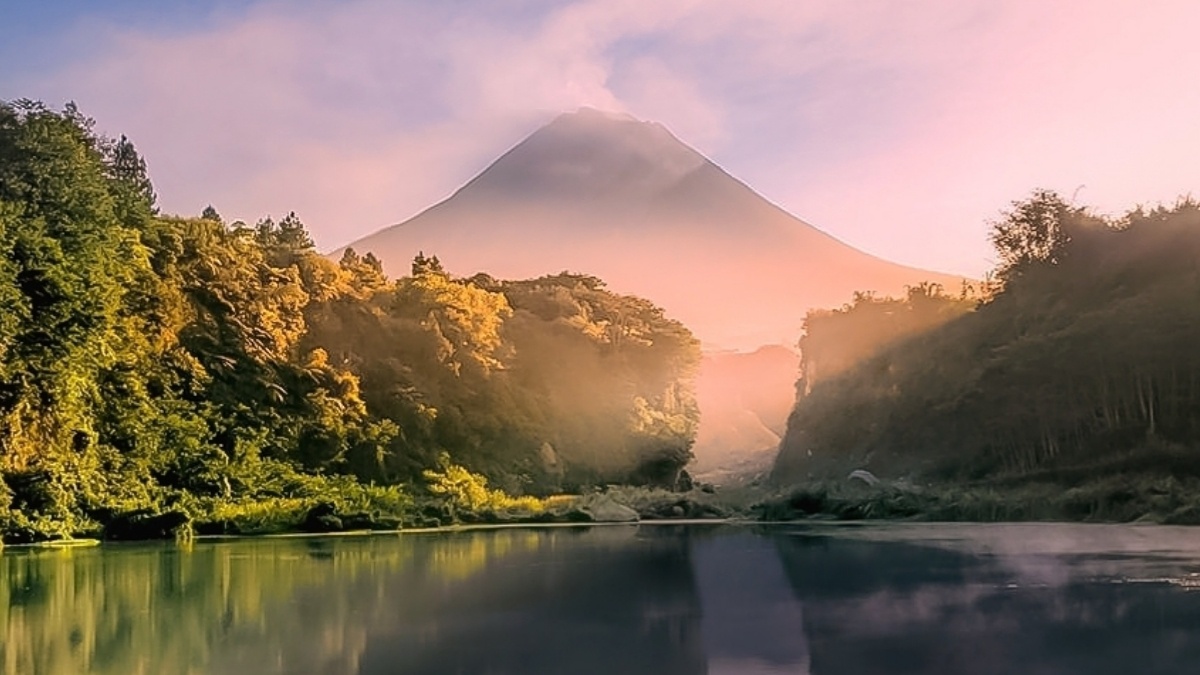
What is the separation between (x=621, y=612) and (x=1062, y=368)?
19.3m

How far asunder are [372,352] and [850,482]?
12.3 m

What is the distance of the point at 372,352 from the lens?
91.8 feet

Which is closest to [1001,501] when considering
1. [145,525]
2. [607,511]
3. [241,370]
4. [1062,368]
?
[1062,368]

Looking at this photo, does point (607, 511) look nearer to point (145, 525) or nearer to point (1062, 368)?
point (1062, 368)

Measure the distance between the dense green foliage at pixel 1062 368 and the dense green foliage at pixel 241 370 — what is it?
971 cm

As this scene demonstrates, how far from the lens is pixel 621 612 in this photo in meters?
7.59

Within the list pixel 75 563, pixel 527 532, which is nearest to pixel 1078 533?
pixel 527 532

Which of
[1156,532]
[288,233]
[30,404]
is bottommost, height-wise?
[1156,532]

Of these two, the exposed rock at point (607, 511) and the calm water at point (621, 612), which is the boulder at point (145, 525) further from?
the exposed rock at point (607, 511)

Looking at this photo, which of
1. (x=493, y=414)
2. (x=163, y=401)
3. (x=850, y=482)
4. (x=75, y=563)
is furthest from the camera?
(x=493, y=414)

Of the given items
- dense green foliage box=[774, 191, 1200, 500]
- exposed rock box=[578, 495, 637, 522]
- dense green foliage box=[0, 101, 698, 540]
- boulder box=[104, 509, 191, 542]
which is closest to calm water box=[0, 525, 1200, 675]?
dense green foliage box=[0, 101, 698, 540]

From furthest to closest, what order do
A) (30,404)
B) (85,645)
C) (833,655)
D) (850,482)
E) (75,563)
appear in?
(850,482)
(30,404)
(75,563)
(85,645)
(833,655)

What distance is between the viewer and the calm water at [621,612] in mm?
5480

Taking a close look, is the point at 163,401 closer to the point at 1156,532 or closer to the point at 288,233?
the point at 288,233
